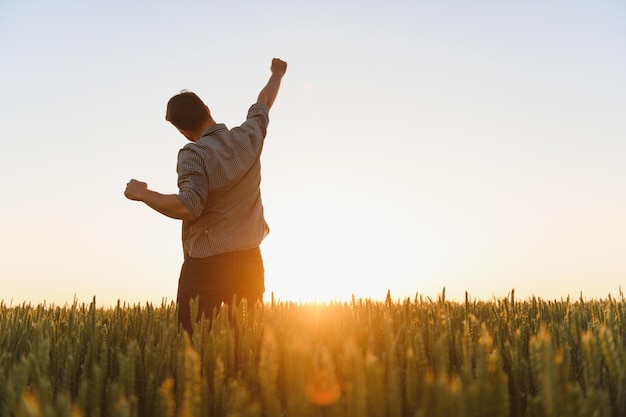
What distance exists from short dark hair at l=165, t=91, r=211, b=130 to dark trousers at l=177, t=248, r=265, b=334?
950 mm

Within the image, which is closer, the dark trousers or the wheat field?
the wheat field

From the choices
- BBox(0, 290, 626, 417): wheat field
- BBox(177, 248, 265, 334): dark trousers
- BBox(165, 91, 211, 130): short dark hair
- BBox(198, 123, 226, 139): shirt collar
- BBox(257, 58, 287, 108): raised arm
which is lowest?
BBox(0, 290, 626, 417): wheat field

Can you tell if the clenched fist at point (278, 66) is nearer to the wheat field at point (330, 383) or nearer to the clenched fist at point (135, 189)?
the clenched fist at point (135, 189)

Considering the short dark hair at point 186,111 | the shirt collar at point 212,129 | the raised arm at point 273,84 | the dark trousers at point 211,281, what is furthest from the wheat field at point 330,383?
the raised arm at point 273,84

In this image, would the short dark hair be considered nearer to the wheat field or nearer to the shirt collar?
the shirt collar

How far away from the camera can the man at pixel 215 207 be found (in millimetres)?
3172

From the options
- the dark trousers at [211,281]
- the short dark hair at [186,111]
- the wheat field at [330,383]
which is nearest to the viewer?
the wheat field at [330,383]

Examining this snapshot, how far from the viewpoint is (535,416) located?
1.20 m

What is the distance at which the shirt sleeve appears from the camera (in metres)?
3.03

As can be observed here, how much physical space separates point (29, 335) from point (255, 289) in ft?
4.78

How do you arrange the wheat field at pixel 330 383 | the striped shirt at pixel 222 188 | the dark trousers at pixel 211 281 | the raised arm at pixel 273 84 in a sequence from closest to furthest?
1. the wheat field at pixel 330 383
2. the striped shirt at pixel 222 188
3. the dark trousers at pixel 211 281
4. the raised arm at pixel 273 84

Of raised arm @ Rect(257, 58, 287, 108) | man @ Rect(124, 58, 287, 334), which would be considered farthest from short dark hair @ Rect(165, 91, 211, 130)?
raised arm @ Rect(257, 58, 287, 108)

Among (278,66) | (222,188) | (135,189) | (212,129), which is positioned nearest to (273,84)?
(278,66)

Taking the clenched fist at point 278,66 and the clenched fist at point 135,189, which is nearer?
the clenched fist at point 135,189
